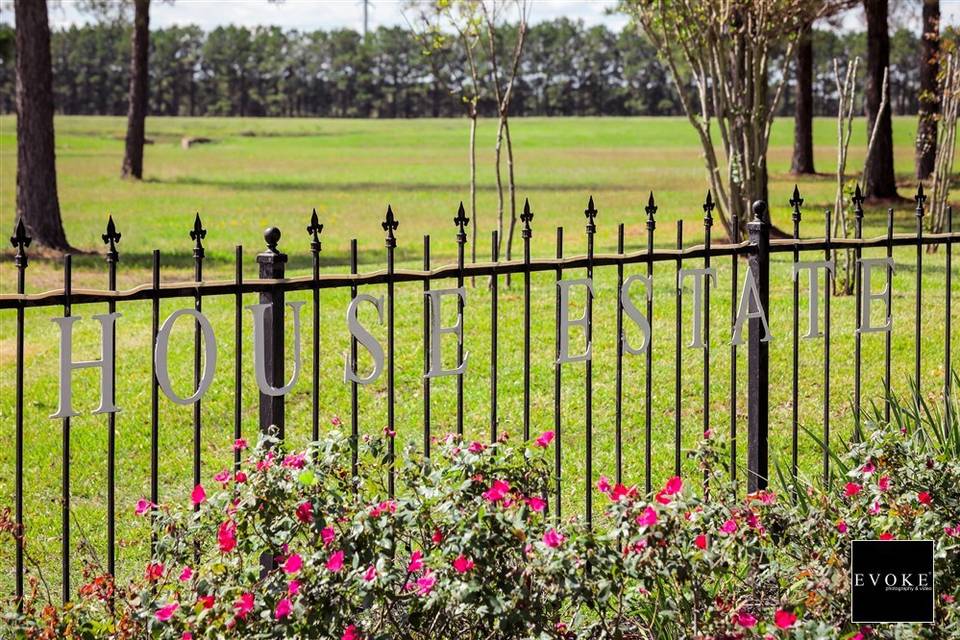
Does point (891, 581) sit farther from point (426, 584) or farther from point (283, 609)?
point (283, 609)

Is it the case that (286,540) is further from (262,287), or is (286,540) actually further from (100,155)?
(100,155)

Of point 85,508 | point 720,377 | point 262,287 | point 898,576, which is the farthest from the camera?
point 720,377

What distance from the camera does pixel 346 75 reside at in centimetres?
11612

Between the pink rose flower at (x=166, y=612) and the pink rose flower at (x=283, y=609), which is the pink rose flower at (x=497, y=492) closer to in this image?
the pink rose flower at (x=283, y=609)

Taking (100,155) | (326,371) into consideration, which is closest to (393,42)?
(100,155)

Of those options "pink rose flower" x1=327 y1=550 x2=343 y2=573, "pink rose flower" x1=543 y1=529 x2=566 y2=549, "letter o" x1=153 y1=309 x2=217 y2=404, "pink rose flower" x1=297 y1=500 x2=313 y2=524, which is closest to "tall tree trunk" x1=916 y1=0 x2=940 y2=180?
"letter o" x1=153 y1=309 x2=217 y2=404

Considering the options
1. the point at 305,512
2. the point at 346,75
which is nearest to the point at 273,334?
the point at 305,512

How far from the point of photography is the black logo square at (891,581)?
3.62 m

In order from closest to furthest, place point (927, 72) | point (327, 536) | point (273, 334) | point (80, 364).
Result: 1. point (327, 536)
2. point (80, 364)
3. point (273, 334)
4. point (927, 72)

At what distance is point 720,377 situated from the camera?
29.1ft

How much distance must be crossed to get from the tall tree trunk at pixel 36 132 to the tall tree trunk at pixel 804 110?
1557cm

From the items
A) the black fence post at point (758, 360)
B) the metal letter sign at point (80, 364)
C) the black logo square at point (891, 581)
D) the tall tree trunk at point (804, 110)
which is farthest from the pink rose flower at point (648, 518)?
the tall tree trunk at point (804, 110)

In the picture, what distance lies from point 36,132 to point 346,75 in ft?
331

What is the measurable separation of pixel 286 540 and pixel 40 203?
14955mm
